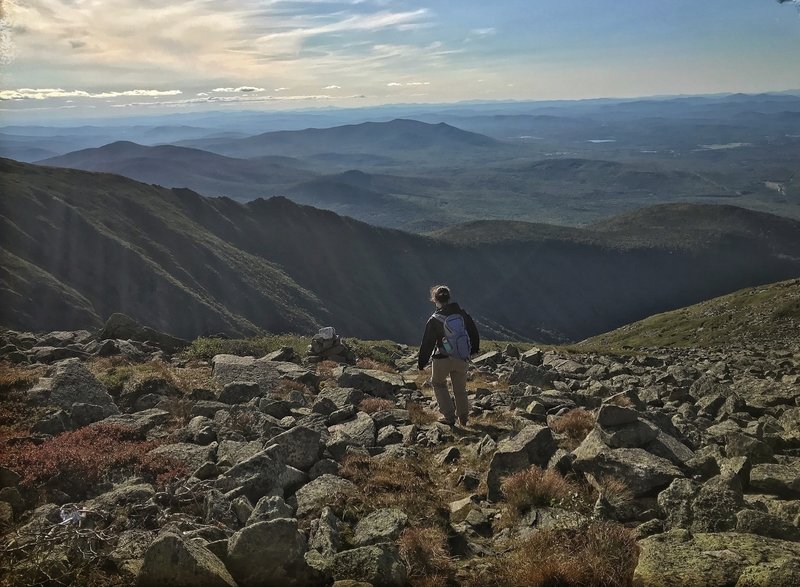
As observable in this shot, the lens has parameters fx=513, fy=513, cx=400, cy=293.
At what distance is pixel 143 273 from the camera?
89.1 metres

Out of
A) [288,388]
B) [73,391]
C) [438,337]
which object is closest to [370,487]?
[438,337]

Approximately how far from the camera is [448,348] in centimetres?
1216

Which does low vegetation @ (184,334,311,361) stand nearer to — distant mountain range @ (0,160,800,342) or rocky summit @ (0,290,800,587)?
rocky summit @ (0,290,800,587)

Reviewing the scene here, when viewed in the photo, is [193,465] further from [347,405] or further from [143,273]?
[143,273]

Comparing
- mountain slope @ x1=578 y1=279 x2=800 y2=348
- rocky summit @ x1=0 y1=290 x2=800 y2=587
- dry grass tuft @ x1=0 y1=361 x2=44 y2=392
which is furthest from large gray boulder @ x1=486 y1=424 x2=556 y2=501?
mountain slope @ x1=578 y1=279 x2=800 y2=348

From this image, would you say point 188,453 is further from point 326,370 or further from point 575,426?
point 326,370

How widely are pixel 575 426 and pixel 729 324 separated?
57.6 metres

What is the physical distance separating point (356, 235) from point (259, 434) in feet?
471

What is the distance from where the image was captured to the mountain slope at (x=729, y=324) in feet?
158

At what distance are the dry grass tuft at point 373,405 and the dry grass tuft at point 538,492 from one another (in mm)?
6234

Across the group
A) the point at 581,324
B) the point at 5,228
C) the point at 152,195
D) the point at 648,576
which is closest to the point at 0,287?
the point at 5,228

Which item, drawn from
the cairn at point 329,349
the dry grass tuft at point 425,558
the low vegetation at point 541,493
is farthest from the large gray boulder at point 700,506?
the cairn at point 329,349

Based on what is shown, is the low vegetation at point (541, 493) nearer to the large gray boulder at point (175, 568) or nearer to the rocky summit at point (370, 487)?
the rocky summit at point (370, 487)

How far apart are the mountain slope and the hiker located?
37.3 metres
